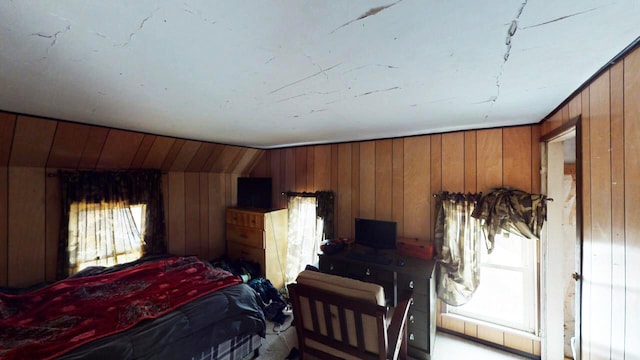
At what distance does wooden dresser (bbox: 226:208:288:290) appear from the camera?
346cm

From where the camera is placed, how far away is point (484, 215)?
2266 mm

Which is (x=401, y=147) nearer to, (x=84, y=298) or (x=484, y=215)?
(x=484, y=215)

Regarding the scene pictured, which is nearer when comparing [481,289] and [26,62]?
[26,62]

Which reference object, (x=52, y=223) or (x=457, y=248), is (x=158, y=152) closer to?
(x=52, y=223)

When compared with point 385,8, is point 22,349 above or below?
below

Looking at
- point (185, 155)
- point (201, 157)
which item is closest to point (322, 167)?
point (201, 157)

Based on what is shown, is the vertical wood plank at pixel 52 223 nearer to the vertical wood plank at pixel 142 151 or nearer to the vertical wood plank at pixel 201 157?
the vertical wood plank at pixel 142 151

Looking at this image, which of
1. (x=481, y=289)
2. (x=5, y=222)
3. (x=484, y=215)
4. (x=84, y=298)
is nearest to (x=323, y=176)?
(x=484, y=215)

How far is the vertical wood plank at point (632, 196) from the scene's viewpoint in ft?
2.78

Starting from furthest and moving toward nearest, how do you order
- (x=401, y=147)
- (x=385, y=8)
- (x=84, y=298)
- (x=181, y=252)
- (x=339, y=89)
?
(x=181, y=252)
(x=401, y=147)
(x=84, y=298)
(x=339, y=89)
(x=385, y=8)

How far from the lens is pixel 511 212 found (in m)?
2.16

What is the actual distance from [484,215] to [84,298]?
3.71m

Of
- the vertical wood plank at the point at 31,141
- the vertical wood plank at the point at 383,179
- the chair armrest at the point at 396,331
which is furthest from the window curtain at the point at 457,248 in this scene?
the vertical wood plank at the point at 31,141

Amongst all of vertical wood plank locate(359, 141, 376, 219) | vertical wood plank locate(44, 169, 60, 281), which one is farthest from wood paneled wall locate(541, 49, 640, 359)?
vertical wood plank locate(44, 169, 60, 281)
